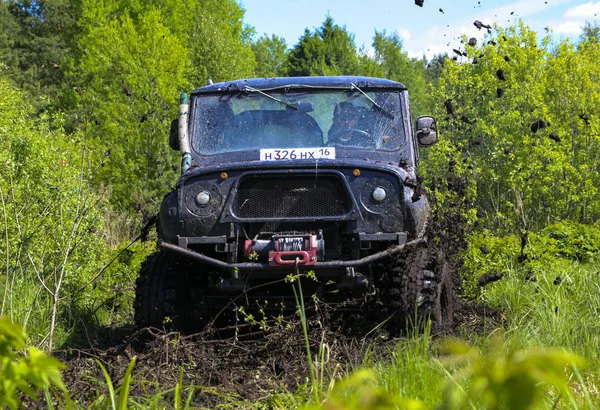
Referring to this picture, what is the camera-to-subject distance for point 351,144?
6742mm

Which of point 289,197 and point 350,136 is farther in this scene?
point 350,136

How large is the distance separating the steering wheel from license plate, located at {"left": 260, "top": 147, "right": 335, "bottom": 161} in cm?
27

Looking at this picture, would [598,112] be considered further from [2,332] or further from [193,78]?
[193,78]

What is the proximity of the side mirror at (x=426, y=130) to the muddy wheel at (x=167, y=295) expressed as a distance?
2.10 meters

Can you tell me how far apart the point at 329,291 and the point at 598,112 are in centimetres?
1106

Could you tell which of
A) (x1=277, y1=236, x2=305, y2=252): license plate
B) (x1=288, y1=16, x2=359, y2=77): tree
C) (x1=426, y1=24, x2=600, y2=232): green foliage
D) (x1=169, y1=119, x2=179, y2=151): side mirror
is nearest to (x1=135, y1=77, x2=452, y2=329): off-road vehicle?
(x1=277, y1=236, x2=305, y2=252): license plate

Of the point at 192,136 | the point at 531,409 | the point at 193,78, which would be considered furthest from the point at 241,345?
the point at 193,78

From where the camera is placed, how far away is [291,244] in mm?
5664

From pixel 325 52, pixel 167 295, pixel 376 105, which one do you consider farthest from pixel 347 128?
pixel 325 52

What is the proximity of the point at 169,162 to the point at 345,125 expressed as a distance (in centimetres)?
1510

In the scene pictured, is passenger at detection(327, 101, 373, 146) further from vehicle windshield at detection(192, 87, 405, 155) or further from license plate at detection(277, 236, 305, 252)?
license plate at detection(277, 236, 305, 252)

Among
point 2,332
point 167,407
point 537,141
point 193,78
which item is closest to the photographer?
point 2,332

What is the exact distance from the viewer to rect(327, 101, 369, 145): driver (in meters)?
6.78

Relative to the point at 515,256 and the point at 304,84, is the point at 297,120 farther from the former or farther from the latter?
the point at 515,256
